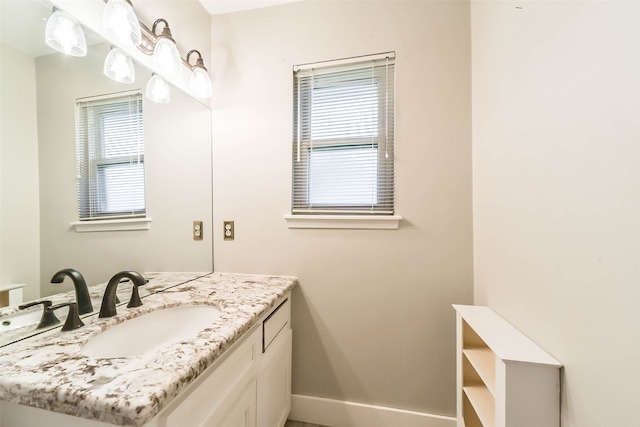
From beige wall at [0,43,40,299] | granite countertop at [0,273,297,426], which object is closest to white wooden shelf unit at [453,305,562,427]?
granite countertop at [0,273,297,426]

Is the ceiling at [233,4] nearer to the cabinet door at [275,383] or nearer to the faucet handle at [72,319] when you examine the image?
the faucet handle at [72,319]

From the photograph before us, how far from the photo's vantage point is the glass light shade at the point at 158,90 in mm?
1062

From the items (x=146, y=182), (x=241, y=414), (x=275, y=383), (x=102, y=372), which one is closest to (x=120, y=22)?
(x=146, y=182)

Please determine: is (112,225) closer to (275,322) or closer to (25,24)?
(25,24)

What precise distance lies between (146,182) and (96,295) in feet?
1.68

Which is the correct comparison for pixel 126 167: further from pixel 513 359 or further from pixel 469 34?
pixel 469 34

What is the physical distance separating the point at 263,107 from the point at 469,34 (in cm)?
119

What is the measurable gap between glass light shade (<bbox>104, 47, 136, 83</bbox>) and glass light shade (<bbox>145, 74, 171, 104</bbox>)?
0.11 metres

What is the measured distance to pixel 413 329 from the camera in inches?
47.7

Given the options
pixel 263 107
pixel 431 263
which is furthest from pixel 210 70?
pixel 431 263

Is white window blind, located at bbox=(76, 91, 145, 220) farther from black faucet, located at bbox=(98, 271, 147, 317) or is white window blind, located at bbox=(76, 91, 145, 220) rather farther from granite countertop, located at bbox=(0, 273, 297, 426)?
granite countertop, located at bbox=(0, 273, 297, 426)

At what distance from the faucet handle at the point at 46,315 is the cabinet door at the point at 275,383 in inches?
27.8

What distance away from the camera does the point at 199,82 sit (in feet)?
4.12

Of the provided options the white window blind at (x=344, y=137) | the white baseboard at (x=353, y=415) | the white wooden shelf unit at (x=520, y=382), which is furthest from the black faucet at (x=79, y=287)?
the white wooden shelf unit at (x=520, y=382)
